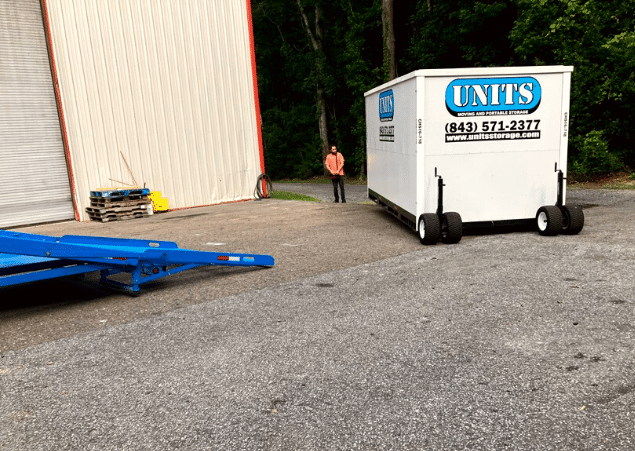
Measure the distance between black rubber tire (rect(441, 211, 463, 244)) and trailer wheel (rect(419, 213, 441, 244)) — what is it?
0.48ft

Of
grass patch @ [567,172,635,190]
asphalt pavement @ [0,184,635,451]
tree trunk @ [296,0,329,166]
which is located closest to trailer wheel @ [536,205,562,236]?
asphalt pavement @ [0,184,635,451]

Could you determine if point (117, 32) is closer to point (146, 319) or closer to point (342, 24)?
point (146, 319)

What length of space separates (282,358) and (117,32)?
13.3 m

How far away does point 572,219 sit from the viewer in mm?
8734

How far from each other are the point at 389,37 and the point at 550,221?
18693 mm

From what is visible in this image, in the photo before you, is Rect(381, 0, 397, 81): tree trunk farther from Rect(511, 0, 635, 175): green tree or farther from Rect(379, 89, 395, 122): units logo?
Rect(379, 89, 395, 122): units logo

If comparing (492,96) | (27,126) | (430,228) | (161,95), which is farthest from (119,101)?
(492,96)

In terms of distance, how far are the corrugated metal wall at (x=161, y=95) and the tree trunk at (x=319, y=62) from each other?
14.8m

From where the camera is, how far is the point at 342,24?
31.6 metres

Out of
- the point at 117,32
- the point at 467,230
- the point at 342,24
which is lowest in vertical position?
the point at 467,230

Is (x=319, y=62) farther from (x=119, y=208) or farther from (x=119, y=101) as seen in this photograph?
(x=119, y=208)

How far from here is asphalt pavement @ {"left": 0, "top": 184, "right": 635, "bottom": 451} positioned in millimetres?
3336

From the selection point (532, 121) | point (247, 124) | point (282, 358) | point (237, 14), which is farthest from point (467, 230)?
point (237, 14)

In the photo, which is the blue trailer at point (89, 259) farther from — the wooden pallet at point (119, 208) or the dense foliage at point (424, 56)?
the dense foliage at point (424, 56)
